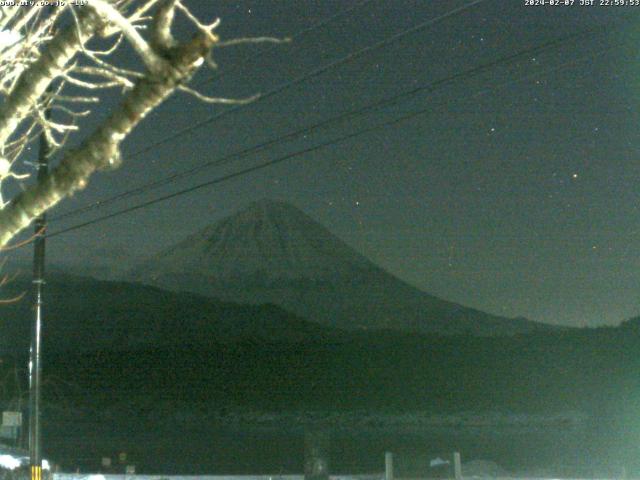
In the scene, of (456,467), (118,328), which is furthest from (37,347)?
(118,328)

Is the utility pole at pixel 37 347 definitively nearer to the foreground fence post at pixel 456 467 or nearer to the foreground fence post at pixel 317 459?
the foreground fence post at pixel 317 459

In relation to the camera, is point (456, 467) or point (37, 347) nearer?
point (37, 347)

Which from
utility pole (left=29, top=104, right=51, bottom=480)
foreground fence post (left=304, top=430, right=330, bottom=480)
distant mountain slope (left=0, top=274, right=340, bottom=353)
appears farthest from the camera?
distant mountain slope (left=0, top=274, right=340, bottom=353)

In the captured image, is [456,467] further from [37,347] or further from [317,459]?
[37,347]

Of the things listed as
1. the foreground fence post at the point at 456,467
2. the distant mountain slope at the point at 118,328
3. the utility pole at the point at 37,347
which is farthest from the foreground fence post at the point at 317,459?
the distant mountain slope at the point at 118,328

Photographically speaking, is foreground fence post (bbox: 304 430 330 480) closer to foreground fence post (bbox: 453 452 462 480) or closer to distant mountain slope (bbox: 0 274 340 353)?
foreground fence post (bbox: 453 452 462 480)

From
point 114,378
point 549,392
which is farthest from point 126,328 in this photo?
point 549,392

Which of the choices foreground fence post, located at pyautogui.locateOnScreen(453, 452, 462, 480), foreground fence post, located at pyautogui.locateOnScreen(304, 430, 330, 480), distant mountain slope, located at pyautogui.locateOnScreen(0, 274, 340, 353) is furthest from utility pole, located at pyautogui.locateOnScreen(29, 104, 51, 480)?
distant mountain slope, located at pyautogui.locateOnScreen(0, 274, 340, 353)

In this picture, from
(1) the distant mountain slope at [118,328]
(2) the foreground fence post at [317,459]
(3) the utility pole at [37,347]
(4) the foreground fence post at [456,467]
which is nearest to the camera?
(3) the utility pole at [37,347]
